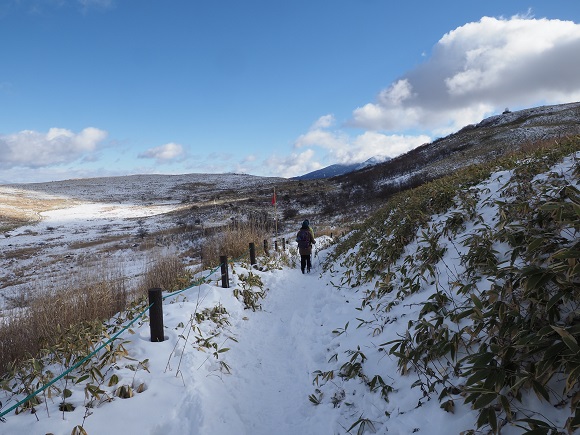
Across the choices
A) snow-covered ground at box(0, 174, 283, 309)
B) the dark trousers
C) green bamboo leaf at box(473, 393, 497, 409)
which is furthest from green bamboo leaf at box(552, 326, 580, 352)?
the dark trousers

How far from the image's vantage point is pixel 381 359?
3.47 m

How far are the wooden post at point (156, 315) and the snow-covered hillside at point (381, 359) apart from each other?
18 centimetres

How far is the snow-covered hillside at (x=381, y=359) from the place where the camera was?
221cm

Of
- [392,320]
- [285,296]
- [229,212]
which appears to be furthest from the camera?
[229,212]

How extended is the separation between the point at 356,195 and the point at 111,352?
31.0 m

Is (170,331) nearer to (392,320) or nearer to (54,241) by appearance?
(392,320)

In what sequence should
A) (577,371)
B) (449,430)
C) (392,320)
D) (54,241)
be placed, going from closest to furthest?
1. (577,371)
2. (449,430)
3. (392,320)
4. (54,241)

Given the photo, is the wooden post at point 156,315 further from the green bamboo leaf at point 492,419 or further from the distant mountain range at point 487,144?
the distant mountain range at point 487,144

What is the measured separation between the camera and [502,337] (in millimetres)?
2297

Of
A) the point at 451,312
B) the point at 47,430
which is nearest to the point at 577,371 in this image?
the point at 451,312

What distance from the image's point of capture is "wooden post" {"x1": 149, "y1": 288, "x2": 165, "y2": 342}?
396 centimetres

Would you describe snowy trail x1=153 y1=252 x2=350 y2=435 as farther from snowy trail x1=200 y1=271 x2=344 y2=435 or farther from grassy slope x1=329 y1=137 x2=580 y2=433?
grassy slope x1=329 y1=137 x2=580 y2=433

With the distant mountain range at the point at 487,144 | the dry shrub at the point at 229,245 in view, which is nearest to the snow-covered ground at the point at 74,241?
the dry shrub at the point at 229,245

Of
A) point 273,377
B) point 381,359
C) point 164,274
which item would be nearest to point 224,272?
point 164,274
